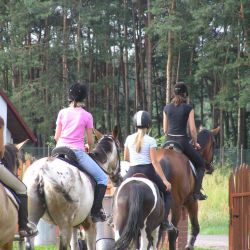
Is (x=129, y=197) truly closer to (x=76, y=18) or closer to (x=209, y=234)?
(x=209, y=234)

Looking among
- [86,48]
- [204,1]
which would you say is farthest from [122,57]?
[204,1]

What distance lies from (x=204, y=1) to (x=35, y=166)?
43691mm

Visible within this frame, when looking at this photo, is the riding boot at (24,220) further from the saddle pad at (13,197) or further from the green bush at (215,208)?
the green bush at (215,208)

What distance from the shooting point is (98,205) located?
41.5 feet

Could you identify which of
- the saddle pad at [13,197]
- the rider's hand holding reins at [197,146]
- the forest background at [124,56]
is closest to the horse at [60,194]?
the saddle pad at [13,197]

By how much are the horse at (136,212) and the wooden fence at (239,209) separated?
2488mm


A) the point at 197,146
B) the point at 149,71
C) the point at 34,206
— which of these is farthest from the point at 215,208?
the point at 149,71

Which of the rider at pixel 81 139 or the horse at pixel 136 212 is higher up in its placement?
the rider at pixel 81 139

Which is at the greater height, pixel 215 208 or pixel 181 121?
pixel 181 121

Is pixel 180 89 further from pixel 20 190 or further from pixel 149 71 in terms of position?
pixel 149 71

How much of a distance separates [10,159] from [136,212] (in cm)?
198

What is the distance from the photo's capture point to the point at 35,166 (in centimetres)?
1184

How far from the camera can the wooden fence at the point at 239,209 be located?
1417cm

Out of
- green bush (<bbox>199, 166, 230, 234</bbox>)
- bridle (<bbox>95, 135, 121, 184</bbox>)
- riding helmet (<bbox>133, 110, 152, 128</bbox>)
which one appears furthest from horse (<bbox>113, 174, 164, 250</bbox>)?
green bush (<bbox>199, 166, 230, 234</bbox>)
